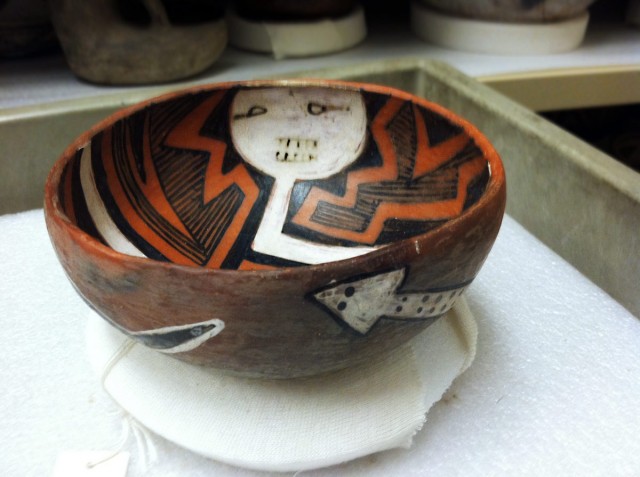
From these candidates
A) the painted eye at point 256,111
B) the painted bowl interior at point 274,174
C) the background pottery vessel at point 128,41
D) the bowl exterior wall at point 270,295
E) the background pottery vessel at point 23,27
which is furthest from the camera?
the background pottery vessel at point 23,27

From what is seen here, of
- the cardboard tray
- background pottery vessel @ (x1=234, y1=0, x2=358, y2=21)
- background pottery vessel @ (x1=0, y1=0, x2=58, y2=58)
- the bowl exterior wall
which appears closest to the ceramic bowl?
the bowl exterior wall

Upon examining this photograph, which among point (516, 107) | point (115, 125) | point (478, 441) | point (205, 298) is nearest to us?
point (205, 298)

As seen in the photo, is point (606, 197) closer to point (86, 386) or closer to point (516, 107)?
point (516, 107)

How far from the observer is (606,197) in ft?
1.92

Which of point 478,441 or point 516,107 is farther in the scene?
point 516,107

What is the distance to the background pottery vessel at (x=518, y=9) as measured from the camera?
41.7 inches

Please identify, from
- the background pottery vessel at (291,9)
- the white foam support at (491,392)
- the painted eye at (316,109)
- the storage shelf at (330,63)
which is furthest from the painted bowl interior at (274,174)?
the background pottery vessel at (291,9)

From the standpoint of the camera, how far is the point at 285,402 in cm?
44

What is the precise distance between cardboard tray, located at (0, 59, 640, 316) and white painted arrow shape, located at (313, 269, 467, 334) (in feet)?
0.92

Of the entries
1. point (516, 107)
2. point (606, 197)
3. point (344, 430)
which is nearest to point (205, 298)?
point (344, 430)

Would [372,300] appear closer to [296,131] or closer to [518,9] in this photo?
[296,131]

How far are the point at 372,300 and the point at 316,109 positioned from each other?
370 millimetres

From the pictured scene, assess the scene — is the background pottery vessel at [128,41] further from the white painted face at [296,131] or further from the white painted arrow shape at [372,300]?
the white painted arrow shape at [372,300]

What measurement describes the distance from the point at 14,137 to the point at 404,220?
540 millimetres
